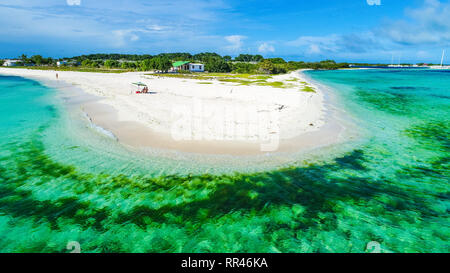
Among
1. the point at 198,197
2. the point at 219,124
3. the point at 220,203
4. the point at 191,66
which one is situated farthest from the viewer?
the point at 191,66

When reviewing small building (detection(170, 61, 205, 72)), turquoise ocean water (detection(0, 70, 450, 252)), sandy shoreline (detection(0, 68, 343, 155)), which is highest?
small building (detection(170, 61, 205, 72))

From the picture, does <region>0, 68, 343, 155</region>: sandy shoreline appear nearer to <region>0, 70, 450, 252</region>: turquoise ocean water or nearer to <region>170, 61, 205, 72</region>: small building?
<region>0, 70, 450, 252</region>: turquoise ocean water

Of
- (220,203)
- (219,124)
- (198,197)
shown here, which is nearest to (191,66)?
(219,124)

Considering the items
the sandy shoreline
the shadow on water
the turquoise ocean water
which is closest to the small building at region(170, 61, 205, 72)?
the sandy shoreline

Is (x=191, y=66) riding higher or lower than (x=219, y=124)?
higher

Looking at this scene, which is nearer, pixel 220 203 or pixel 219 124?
pixel 220 203

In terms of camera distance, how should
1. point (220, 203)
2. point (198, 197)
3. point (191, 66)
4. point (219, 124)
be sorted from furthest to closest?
point (191, 66), point (219, 124), point (198, 197), point (220, 203)

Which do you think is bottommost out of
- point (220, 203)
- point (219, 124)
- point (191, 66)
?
point (220, 203)

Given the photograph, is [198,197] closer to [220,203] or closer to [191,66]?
[220,203]
